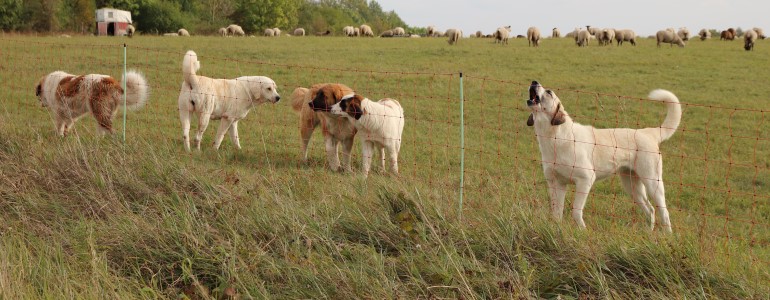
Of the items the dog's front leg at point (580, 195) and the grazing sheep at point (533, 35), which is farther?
the grazing sheep at point (533, 35)

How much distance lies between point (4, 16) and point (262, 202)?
2580 inches

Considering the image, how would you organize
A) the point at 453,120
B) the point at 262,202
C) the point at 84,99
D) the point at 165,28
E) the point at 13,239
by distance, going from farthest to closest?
the point at 165,28 → the point at 453,120 → the point at 84,99 → the point at 262,202 → the point at 13,239

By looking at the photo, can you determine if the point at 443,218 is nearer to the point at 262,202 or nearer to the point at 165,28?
the point at 262,202

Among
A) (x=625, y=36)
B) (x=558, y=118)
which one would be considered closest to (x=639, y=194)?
(x=558, y=118)

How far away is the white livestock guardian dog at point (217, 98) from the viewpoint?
34.5ft

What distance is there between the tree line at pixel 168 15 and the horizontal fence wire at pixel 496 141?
150 feet

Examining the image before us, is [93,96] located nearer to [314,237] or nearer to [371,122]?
[371,122]

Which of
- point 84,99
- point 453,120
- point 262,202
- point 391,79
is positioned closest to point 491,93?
point 391,79

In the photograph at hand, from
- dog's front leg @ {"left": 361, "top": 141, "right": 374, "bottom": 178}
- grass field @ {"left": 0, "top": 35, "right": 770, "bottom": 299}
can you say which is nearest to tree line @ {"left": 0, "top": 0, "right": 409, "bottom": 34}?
dog's front leg @ {"left": 361, "top": 141, "right": 374, "bottom": 178}

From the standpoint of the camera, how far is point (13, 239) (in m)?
4.89

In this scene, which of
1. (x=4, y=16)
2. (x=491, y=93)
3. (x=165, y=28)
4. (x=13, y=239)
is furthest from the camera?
(x=165, y=28)

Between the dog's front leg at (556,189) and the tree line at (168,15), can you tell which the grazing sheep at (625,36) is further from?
the tree line at (168,15)

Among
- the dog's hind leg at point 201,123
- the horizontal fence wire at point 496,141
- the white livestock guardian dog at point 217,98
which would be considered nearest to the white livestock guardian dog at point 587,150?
the horizontal fence wire at point 496,141

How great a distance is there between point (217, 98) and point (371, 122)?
2.96 m
